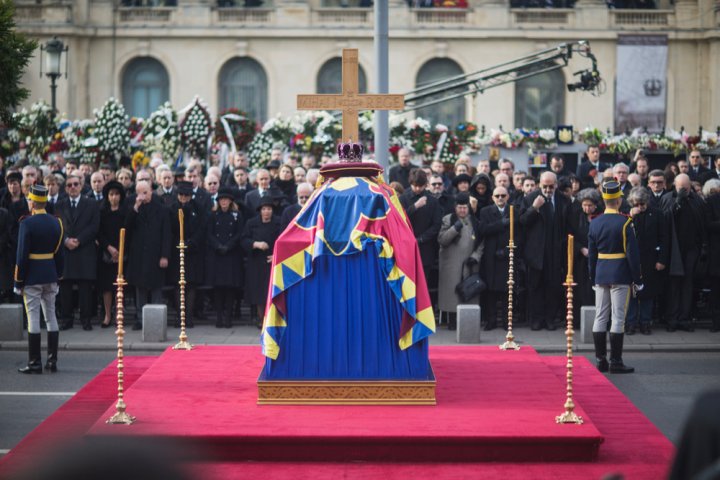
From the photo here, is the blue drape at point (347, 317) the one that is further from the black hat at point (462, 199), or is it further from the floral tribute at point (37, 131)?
the floral tribute at point (37, 131)

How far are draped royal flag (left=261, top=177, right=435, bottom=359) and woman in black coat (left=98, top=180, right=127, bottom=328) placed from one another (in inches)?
265

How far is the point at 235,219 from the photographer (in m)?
16.7

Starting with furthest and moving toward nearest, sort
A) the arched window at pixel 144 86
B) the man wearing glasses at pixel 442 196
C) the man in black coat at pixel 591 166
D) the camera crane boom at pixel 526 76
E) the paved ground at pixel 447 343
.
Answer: the arched window at pixel 144 86
the camera crane boom at pixel 526 76
the man in black coat at pixel 591 166
the man wearing glasses at pixel 442 196
the paved ground at pixel 447 343

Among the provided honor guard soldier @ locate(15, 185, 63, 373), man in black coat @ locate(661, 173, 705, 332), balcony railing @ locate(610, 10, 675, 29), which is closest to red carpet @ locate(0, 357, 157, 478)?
honor guard soldier @ locate(15, 185, 63, 373)

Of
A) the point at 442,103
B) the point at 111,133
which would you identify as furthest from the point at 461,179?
the point at 442,103

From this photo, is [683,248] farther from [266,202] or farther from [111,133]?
[111,133]

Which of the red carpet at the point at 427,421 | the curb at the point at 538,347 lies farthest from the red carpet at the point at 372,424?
the curb at the point at 538,347

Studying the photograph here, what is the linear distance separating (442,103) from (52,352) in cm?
2921

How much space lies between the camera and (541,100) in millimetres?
42219

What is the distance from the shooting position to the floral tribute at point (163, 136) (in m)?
23.1

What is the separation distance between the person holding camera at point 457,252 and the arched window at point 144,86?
27.8 m

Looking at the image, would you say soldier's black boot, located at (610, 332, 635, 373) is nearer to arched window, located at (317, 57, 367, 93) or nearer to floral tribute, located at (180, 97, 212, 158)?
floral tribute, located at (180, 97, 212, 158)

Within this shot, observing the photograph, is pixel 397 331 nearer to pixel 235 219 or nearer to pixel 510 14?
pixel 235 219

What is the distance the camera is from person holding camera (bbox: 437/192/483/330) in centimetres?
1627
